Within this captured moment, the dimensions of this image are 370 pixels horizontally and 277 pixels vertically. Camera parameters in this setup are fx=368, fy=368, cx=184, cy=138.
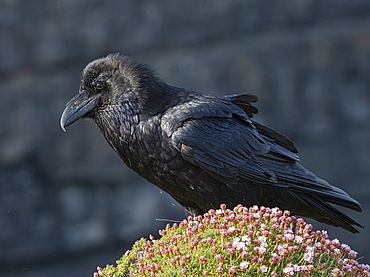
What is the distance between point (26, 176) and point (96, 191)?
2.77 ft

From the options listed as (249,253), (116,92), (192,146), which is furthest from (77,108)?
(249,253)

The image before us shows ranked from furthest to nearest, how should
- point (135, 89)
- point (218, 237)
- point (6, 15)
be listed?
point (6, 15), point (135, 89), point (218, 237)

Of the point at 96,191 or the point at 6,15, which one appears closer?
the point at 6,15

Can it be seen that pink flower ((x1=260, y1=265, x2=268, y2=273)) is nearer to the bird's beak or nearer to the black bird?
the black bird

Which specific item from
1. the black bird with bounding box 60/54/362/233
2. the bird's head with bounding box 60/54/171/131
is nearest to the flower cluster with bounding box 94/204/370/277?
the black bird with bounding box 60/54/362/233

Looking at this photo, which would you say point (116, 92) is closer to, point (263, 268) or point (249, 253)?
point (249, 253)

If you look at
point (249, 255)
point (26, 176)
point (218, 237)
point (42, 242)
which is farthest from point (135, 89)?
point (42, 242)

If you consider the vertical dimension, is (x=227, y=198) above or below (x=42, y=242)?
below

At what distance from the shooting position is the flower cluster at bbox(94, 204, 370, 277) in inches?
52.3

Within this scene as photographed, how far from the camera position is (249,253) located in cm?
141

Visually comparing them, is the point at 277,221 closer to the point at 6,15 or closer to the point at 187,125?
the point at 187,125

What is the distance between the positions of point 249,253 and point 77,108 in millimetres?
1315

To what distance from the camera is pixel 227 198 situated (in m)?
2.08

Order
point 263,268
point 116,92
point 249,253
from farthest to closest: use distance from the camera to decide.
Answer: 1. point 116,92
2. point 249,253
3. point 263,268
